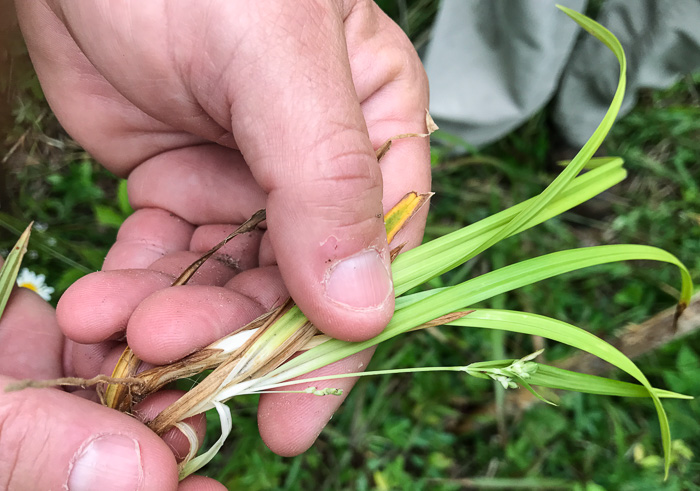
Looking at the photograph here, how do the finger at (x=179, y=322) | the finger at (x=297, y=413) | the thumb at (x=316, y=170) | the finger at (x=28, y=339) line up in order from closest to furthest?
the thumb at (x=316, y=170) → the finger at (x=179, y=322) → the finger at (x=297, y=413) → the finger at (x=28, y=339)

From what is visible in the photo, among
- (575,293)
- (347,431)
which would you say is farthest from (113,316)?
(575,293)

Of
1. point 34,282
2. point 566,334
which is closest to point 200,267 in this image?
point 34,282

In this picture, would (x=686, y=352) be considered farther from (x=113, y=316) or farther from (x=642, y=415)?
(x=113, y=316)

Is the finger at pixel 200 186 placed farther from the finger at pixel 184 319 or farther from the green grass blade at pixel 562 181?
the green grass blade at pixel 562 181

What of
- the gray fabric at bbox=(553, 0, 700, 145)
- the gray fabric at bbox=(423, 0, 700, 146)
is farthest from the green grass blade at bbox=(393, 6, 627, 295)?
the gray fabric at bbox=(553, 0, 700, 145)

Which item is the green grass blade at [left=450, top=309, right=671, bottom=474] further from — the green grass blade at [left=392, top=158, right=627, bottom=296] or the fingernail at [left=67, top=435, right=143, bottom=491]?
the fingernail at [left=67, top=435, right=143, bottom=491]

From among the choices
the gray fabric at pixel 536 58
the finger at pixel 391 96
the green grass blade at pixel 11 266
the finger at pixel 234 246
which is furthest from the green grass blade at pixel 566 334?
the gray fabric at pixel 536 58
